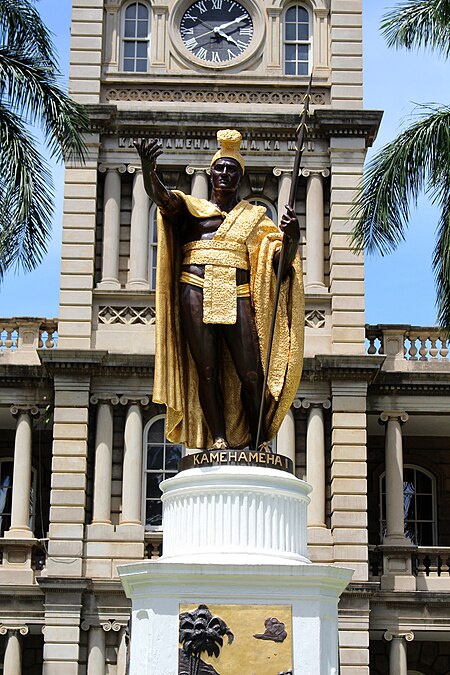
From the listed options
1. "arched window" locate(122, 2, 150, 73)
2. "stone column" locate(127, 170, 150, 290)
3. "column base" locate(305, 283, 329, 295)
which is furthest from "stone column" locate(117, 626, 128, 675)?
"arched window" locate(122, 2, 150, 73)

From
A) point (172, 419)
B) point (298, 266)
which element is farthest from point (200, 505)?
point (298, 266)

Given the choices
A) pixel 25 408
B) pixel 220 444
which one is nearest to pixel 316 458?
pixel 25 408

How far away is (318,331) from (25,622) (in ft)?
23.8

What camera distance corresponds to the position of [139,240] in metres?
25.4

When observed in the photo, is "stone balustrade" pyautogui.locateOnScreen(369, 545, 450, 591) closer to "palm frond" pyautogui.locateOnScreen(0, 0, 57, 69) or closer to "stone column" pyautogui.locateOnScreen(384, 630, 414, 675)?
"stone column" pyautogui.locateOnScreen(384, 630, 414, 675)

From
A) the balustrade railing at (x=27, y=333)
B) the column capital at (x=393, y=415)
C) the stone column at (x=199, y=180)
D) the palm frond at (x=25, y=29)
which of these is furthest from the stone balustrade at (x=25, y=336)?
the palm frond at (x=25, y=29)

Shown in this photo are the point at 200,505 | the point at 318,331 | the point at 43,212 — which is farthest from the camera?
the point at 318,331

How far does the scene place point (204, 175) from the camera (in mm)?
25734

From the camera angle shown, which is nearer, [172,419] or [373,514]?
[172,419]

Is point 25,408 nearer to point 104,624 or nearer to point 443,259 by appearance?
point 104,624

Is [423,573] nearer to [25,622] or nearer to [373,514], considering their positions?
[373,514]

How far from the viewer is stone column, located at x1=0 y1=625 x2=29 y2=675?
23516mm

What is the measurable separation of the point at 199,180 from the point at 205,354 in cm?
1576

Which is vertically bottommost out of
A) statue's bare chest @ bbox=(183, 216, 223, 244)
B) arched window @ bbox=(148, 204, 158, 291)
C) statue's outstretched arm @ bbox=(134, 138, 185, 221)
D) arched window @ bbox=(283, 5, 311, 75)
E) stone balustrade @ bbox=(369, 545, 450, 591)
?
stone balustrade @ bbox=(369, 545, 450, 591)
